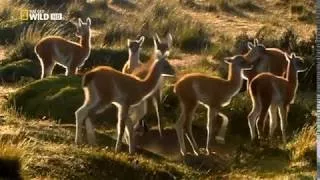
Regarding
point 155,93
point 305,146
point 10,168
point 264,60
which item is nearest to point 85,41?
point 155,93

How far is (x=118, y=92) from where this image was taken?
17.0 ft

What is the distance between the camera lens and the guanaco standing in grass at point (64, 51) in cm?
617

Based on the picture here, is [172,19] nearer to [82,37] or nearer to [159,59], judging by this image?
[82,37]

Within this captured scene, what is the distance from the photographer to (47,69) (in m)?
6.30

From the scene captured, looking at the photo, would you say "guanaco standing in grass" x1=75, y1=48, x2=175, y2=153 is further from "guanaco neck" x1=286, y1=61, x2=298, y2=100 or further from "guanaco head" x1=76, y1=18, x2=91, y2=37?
"guanaco head" x1=76, y1=18, x2=91, y2=37

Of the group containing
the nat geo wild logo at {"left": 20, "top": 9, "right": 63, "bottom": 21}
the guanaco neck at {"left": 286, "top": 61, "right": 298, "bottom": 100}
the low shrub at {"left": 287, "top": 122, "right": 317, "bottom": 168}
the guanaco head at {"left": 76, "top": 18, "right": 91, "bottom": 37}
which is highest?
the nat geo wild logo at {"left": 20, "top": 9, "right": 63, "bottom": 21}

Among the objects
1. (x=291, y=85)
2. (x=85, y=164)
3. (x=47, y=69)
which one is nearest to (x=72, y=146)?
(x=85, y=164)

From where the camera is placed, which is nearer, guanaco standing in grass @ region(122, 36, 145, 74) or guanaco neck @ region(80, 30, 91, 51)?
guanaco standing in grass @ region(122, 36, 145, 74)

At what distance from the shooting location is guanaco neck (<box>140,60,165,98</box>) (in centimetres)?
529

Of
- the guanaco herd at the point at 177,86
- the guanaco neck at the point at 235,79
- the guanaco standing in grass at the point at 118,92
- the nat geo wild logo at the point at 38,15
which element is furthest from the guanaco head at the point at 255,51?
the nat geo wild logo at the point at 38,15

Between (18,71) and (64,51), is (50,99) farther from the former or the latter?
(18,71)

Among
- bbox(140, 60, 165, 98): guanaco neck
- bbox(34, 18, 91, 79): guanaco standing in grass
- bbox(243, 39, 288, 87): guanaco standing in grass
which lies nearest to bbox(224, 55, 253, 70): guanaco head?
bbox(243, 39, 288, 87): guanaco standing in grass

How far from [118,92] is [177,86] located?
18.9 inches

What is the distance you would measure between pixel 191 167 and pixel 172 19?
1853 millimetres
